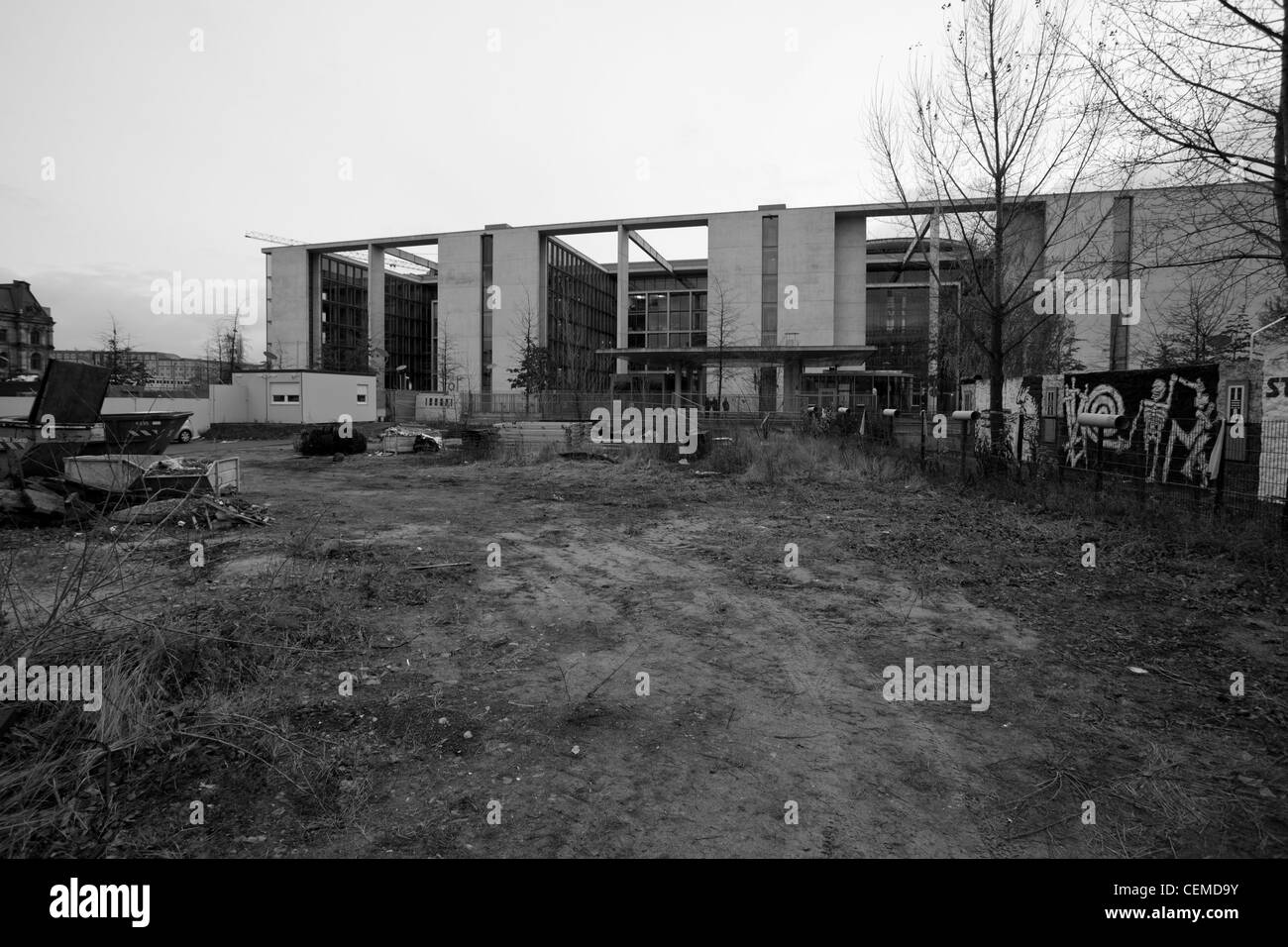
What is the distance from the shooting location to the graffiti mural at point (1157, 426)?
1173 cm

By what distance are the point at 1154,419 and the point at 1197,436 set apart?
1073 mm

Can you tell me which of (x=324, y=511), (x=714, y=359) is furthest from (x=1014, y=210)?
(x=714, y=359)

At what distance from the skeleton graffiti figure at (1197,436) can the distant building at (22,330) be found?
95098 millimetres

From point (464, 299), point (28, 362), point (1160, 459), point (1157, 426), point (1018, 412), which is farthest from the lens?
point (28, 362)

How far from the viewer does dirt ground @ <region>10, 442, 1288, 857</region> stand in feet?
10.2

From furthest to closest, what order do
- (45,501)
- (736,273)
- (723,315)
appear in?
(736,273) → (723,315) → (45,501)

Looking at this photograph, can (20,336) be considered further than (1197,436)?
Yes

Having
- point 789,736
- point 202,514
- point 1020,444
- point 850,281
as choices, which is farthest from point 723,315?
point 789,736

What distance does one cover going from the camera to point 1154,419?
505 inches

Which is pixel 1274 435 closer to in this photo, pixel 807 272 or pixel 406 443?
pixel 406 443

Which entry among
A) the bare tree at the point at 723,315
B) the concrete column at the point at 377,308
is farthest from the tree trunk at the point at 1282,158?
the concrete column at the point at 377,308
